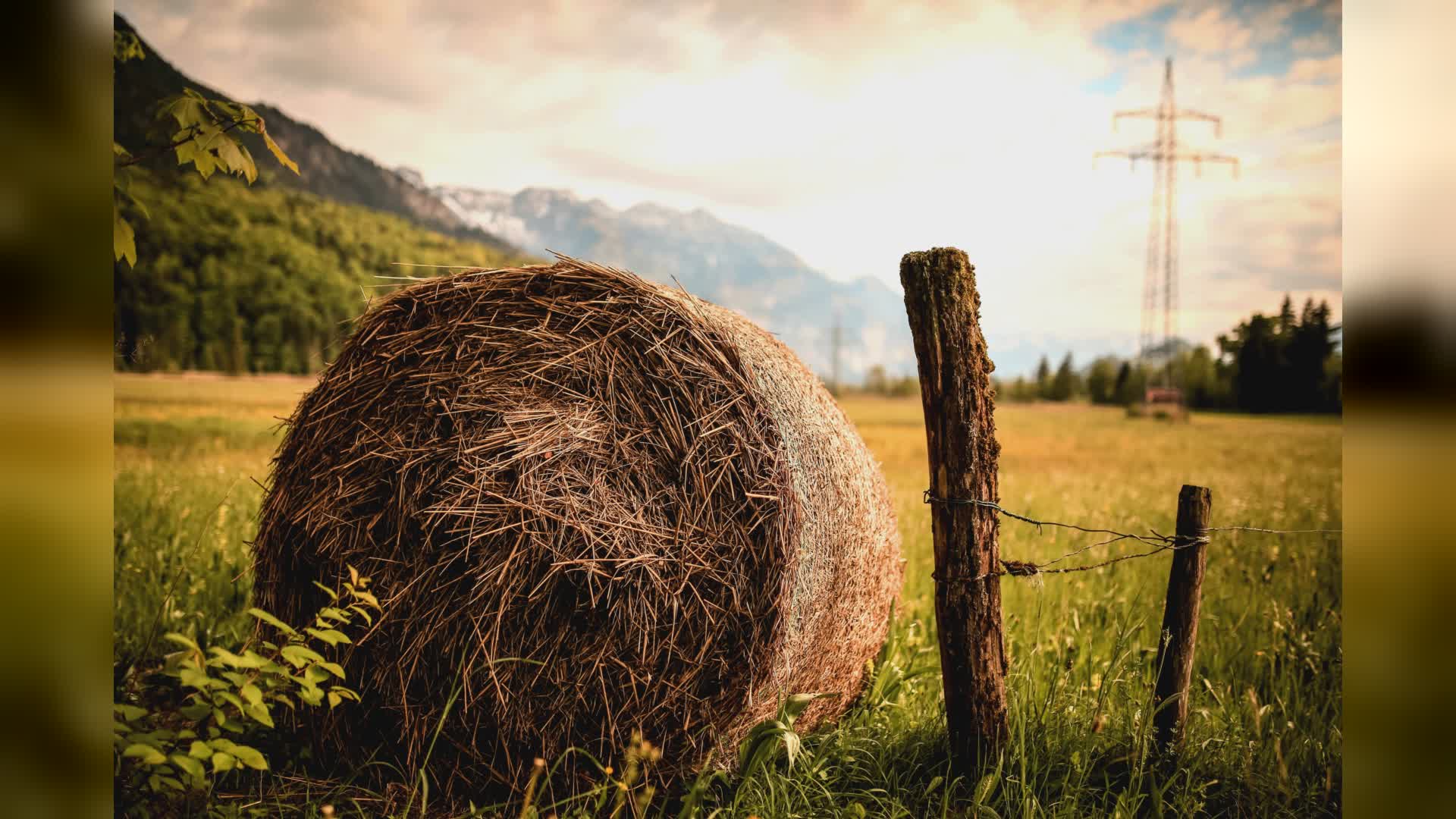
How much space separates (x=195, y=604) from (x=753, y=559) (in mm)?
3910

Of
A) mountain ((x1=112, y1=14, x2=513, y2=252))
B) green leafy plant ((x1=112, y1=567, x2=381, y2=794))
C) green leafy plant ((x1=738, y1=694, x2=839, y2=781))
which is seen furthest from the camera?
mountain ((x1=112, y1=14, x2=513, y2=252))

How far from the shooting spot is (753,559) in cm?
306

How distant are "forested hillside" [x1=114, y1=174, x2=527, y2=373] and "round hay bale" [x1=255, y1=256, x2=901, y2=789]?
515 inches

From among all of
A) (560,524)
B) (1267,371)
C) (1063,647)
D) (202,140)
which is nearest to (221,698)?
(560,524)

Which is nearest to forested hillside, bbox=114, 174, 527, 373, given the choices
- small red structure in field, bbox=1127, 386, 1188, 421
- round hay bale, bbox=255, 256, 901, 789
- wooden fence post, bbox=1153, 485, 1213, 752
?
round hay bale, bbox=255, 256, 901, 789

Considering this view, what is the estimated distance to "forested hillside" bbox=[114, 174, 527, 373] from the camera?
70.5 feet

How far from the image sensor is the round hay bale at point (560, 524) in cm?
298

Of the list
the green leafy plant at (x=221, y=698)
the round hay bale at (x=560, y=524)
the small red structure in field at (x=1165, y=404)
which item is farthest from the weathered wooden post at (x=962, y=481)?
the small red structure in field at (x=1165, y=404)

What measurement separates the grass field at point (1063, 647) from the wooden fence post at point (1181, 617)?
0.48 feet

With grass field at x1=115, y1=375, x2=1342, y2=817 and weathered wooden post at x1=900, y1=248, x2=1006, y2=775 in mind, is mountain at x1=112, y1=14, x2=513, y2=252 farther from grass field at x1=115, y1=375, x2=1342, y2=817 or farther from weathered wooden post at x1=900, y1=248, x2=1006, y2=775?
weathered wooden post at x1=900, y1=248, x2=1006, y2=775

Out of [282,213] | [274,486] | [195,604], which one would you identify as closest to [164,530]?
[195,604]

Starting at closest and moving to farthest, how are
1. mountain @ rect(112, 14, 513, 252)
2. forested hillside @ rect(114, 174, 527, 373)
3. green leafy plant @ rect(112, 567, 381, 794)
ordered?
1. green leafy plant @ rect(112, 567, 381, 794)
2. forested hillside @ rect(114, 174, 527, 373)
3. mountain @ rect(112, 14, 513, 252)
